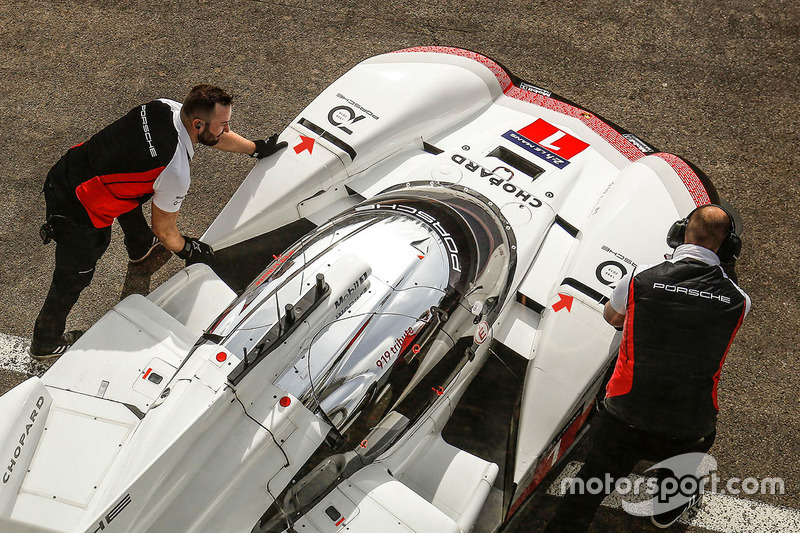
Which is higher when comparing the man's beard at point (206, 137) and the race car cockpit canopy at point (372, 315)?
the man's beard at point (206, 137)

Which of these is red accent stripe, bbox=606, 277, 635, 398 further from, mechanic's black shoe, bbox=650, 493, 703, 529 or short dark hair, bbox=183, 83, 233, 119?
short dark hair, bbox=183, 83, 233, 119

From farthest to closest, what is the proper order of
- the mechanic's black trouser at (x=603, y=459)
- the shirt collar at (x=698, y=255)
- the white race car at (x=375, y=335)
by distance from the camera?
the mechanic's black trouser at (x=603, y=459)
the shirt collar at (x=698, y=255)
the white race car at (x=375, y=335)

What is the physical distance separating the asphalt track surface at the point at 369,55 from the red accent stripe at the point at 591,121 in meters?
0.97

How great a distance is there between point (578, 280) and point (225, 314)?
1.79 m

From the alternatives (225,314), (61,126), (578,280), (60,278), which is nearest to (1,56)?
(61,126)

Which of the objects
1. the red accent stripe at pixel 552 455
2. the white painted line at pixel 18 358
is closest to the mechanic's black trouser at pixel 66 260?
the white painted line at pixel 18 358

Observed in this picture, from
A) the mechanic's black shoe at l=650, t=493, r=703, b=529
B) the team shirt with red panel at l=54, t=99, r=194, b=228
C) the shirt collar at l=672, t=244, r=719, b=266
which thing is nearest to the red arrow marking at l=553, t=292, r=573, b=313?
the shirt collar at l=672, t=244, r=719, b=266

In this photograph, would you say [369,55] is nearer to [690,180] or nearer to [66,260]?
[690,180]

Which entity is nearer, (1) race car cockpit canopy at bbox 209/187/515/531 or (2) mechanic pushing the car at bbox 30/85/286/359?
(1) race car cockpit canopy at bbox 209/187/515/531

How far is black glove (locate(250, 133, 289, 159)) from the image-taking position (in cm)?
411

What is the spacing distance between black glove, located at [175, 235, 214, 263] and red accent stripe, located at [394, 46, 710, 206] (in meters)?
2.00

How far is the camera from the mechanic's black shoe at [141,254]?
14.9 ft

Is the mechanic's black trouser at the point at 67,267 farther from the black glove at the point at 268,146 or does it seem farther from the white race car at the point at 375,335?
the black glove at the point at 268,146

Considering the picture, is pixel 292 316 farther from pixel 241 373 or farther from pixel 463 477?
pixel 463 477
